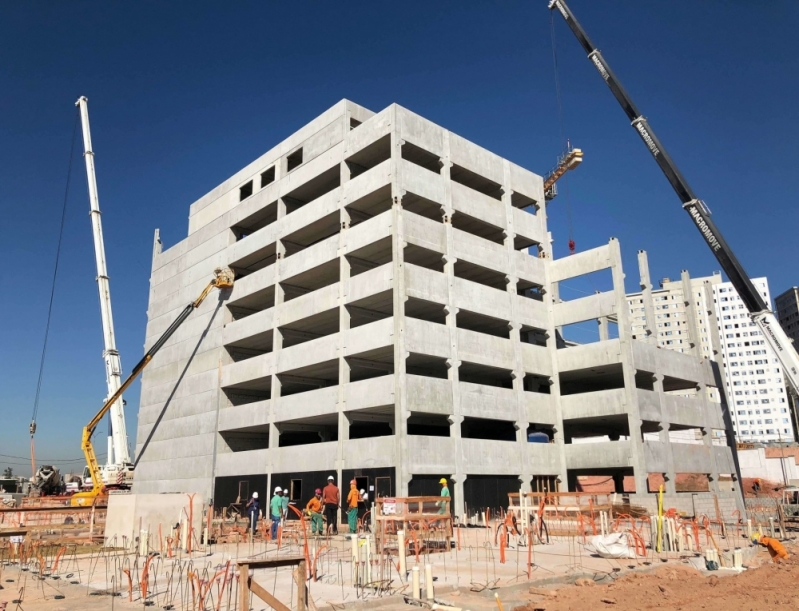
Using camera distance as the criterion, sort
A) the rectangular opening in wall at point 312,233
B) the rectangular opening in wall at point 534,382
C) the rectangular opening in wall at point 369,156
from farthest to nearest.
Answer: the rectangular opening in wall at point 534,382, the rectangular opening in wall at point 312,233, the rectangular opening in wall at point 369,156

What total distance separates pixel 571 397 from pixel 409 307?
39.4 ft

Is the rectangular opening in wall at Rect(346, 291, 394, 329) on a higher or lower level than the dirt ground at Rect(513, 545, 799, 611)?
higher

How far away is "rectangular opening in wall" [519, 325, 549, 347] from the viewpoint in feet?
142

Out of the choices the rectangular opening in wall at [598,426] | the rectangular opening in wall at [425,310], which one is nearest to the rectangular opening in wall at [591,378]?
the rectangular opening in wall at [598,426]

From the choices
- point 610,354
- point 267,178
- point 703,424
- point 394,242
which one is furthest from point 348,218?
point 703,424

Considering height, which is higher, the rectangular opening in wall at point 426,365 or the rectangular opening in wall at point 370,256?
the rectangular opening in wall at point 370,256

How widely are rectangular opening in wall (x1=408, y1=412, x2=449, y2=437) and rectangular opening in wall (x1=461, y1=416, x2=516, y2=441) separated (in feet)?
5.07

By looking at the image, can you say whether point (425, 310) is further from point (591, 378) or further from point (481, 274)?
point (591, 378)

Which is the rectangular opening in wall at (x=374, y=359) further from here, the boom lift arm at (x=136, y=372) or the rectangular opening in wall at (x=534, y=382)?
the boom lift arm at (x=136, y=372)

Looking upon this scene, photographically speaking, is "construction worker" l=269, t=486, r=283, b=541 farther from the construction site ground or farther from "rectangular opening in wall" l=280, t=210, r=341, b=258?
"rectangular opening in wall" l=280, t=210, r=341, b=258

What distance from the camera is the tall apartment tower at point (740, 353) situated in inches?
5659

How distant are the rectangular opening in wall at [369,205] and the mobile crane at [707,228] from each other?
1680 cm

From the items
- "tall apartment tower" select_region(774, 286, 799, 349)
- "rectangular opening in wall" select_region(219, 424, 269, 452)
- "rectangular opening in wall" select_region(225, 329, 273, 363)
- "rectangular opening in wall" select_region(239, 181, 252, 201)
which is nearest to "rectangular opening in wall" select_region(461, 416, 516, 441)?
"rectangular opening in wall" select_region(219, 424, 269, 452)

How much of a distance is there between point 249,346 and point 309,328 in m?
7.03
